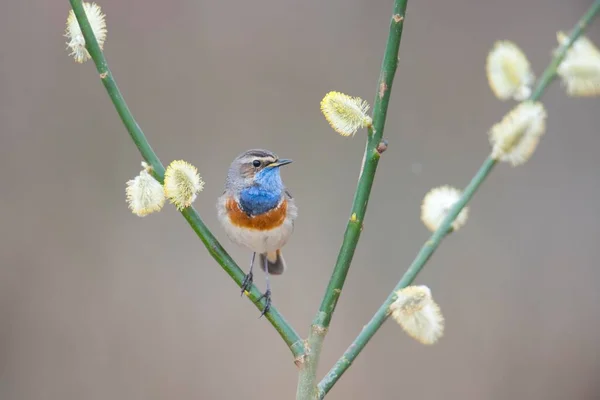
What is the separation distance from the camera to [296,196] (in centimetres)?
301

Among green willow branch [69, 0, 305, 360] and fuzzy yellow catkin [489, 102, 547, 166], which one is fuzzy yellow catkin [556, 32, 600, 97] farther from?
green willow branch [69, 0, 305, 360]

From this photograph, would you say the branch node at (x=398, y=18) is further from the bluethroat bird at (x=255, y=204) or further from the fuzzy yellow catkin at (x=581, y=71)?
the bluethroat bird at (x=255, y=204)

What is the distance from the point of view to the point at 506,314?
9.95 feet

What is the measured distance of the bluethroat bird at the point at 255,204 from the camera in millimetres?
1651

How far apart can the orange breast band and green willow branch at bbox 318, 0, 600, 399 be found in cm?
75

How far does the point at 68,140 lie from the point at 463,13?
6.01ft

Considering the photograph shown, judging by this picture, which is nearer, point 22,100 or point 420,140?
point 22,100

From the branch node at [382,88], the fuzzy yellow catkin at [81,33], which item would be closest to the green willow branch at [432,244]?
the branch node at [382,88]

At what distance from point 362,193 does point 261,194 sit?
89 centimetres

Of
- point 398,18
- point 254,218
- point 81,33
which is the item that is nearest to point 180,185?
point 81,33

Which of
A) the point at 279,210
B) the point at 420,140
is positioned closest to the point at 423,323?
the point at 279,210

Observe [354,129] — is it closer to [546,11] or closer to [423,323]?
[423,323]

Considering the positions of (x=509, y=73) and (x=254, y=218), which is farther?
(x=254, y=218)

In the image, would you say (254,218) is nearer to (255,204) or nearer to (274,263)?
(255,204)
